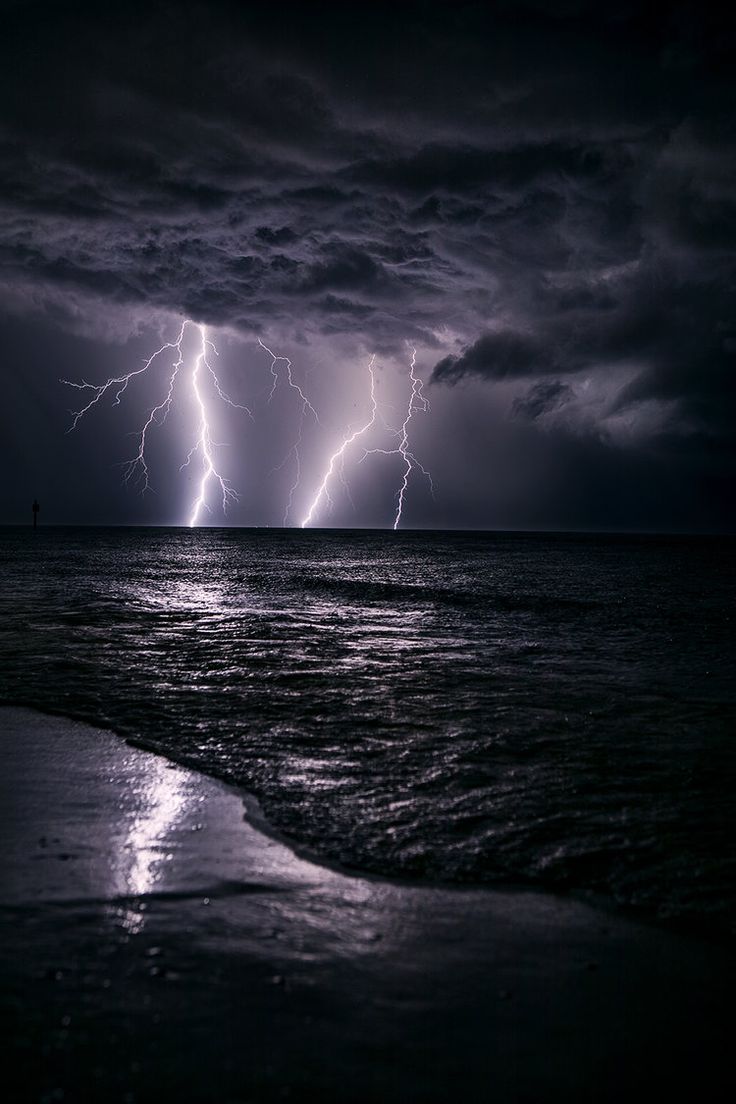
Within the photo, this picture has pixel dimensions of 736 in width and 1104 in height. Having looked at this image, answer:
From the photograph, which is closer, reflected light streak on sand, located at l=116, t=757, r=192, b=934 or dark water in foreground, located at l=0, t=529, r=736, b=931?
reflected light streak on sand, located at l=116, t=757, r=192, b=934

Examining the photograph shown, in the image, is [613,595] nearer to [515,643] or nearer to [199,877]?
[515,643]

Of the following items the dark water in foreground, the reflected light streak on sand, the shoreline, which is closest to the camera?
the shoreline

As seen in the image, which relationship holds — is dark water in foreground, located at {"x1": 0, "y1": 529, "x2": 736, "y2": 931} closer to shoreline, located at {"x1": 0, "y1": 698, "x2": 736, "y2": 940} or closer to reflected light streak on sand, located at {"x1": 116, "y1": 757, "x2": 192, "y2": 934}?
shoreline, located at {"x1": 0, "y1": 698, "x2": 736, "y2": 940}

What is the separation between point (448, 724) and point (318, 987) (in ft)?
13.6

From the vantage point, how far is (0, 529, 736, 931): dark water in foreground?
142 inches

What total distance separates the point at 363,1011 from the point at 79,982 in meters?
0.97

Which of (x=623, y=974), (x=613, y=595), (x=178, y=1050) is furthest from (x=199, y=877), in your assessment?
(x=613, y=595)

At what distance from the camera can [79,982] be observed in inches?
90.8

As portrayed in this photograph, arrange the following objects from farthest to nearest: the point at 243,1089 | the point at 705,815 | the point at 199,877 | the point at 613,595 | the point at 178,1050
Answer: the point at 613,595, the point at 705,815, the point at 199,877, the point at 178,1050, the point at 243,1089

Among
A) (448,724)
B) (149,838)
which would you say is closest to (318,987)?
(149,838)

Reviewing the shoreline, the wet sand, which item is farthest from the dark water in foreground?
the wet sand

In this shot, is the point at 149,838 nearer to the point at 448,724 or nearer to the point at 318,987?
the point at 318,987

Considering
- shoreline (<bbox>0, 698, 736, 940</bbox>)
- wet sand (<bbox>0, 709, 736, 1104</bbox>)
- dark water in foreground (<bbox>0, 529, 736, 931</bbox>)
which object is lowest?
dark water in foreground (<bbox>0, 529, 736, 931</bbox>)

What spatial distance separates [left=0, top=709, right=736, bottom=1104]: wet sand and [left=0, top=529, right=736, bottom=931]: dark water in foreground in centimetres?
45
